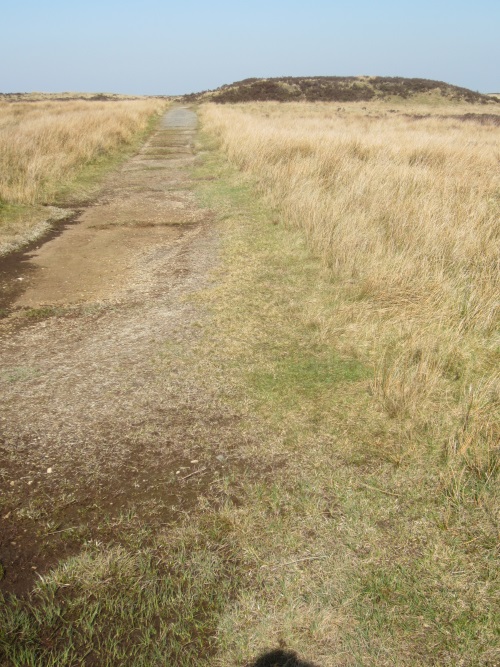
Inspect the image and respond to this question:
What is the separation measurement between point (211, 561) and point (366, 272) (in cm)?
345

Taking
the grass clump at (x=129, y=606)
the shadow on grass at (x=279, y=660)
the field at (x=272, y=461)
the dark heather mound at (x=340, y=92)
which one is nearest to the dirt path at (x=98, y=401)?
the field at (x=272, y=461)

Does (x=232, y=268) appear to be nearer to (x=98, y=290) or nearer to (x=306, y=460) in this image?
(x=98, y=290)

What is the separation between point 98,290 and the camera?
5.23 m

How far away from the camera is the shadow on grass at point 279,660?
1.76m

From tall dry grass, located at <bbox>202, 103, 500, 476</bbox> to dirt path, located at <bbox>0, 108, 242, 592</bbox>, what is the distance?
3.93ft

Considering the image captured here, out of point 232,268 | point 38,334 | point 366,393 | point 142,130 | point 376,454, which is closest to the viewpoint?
point 376,454

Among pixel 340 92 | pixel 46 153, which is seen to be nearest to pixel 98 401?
pixel 46 153

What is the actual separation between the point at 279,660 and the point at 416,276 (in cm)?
374

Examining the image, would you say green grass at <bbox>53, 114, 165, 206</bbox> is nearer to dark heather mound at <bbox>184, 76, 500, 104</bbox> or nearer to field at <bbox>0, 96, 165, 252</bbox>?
field at <bbox>0, 96, 165, 252</bbox>

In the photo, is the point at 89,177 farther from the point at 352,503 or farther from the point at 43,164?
the point at 352,503

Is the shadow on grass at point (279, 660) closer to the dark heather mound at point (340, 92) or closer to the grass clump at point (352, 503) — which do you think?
the grass clump at point (352, 503)

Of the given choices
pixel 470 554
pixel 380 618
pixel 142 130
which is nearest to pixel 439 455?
pixel 470 554

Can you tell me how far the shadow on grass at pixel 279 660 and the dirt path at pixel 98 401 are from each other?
81 centimetres

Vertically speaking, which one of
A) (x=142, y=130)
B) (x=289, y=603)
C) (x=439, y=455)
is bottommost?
(x=289, y=603)
